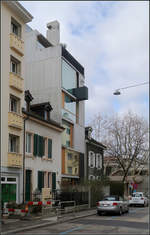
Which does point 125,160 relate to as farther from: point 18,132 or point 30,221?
point 30,221

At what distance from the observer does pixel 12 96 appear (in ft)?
74.5

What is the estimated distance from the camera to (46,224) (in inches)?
666

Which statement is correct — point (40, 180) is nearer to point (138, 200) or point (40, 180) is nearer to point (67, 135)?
point (67, 135)

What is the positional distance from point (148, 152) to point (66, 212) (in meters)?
26.6

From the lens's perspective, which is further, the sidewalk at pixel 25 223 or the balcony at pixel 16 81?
the balcony at pixel 16 81

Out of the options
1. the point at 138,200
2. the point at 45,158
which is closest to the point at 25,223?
the point at 45,158

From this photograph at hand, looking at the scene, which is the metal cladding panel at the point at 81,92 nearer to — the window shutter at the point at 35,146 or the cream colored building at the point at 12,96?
the window shutter at the point at 35,146

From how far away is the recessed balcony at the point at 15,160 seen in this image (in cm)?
2139

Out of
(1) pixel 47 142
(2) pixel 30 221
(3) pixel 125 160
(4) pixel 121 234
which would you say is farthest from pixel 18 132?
(3) pixel 125 160

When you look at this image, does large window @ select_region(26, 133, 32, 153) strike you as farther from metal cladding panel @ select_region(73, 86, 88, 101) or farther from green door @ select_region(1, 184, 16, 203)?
metal cladding panel @ select_region(73, 86, 88, 101)

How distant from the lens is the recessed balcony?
21.4m

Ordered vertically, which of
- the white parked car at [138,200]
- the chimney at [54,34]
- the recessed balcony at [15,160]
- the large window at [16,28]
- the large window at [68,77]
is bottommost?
the white parked car at [138,200]

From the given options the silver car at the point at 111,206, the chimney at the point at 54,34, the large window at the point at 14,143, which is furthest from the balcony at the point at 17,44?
the chimney at the point at 54,34

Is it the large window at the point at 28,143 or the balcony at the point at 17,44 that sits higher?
the balcony at the point at 17,44
